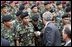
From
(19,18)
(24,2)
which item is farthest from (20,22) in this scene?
(24,2)

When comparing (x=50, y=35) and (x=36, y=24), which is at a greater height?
(x=36, y=24)

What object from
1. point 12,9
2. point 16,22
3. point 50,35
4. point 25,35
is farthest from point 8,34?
point 12,9

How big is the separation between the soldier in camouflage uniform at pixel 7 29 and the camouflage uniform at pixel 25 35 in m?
0.29

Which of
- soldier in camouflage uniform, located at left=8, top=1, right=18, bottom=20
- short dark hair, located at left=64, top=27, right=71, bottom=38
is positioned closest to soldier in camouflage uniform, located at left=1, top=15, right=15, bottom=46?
soldier in camouflage uniform, located at left=8, top=1, right=18, bottom=20

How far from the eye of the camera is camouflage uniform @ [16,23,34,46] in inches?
351

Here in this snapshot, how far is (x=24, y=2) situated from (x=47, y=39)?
7.49m

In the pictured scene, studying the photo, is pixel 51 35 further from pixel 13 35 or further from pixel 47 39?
pixel 13 35

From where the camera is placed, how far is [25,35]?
29.5ft

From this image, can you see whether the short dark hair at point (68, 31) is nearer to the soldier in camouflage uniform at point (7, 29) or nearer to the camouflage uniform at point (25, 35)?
the soldier in camouflage uniform at point (7, 29)

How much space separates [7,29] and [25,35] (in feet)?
2.29

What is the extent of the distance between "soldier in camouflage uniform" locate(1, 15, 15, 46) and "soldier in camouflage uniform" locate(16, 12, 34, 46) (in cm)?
30

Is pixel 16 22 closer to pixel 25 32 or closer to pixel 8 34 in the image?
pixel 25 32

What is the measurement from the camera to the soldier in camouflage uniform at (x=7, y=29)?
27.3 ft

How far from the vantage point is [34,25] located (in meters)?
9.38
